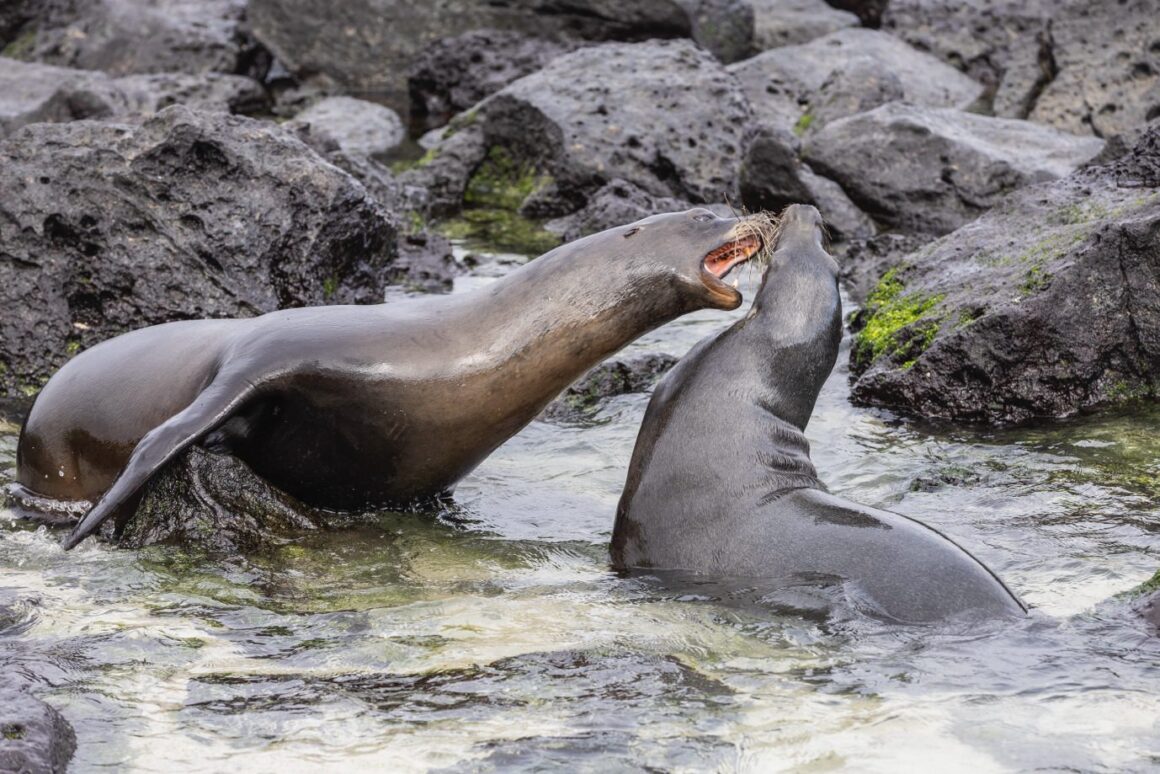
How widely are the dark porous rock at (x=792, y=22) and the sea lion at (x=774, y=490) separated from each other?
17885mm

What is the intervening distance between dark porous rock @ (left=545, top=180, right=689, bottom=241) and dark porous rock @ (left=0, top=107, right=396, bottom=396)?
328 centimetres

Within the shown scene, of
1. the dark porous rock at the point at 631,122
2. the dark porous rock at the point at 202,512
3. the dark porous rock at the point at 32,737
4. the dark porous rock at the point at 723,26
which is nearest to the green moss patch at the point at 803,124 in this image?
the dark porous rock at the point at 631,122

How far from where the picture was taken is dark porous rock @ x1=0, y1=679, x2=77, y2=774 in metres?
3.96

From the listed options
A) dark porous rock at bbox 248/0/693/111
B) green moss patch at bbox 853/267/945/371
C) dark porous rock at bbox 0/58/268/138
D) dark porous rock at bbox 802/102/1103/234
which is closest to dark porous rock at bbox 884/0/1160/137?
dark porous rock at bbox 802/102/1103/234

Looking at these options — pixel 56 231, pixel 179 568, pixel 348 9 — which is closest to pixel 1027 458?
pixel 179 568

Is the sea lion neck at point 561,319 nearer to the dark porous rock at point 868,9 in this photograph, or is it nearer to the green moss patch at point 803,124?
the green moss patch at point 803,124

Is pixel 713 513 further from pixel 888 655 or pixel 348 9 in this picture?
pixel 348 9

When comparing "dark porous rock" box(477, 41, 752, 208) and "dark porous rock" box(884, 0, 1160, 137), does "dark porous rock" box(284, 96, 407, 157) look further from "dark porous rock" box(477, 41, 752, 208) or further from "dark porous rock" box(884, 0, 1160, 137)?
"dark porous rock" box(884, 0, 1160, 137)

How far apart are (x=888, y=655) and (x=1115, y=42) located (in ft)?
43.0

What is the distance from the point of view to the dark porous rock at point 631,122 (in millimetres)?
14344

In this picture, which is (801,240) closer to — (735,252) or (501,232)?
(735,252)

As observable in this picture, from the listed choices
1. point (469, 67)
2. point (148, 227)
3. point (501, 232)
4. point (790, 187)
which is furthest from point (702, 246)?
point (469, 67)

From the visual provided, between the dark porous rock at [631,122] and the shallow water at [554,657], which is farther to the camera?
the dark porous rock at [631,122]

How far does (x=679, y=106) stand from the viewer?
14828mm
